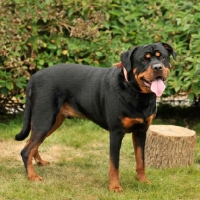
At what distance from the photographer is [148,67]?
4.77 meters

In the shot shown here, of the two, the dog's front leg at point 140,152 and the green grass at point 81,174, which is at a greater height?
the dog's front leg at point 140,152

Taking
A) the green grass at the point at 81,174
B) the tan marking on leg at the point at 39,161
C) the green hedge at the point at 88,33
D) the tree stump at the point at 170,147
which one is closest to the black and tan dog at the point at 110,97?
the green grass at the point at 81,174

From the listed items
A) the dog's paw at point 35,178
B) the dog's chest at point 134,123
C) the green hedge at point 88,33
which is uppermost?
the green hedge at point 88,33

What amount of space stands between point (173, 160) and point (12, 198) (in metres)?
2.06

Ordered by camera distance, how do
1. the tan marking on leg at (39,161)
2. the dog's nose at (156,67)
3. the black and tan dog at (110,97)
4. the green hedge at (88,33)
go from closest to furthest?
the dog's nose at (156,67) < the black and tan dog at (110,97) < the tan marking on leg at (39,161) < the green hedge at (88,33)

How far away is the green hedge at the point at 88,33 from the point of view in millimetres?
7594

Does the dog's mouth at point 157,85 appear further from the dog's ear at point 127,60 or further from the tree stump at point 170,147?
the tree stump at point 170,147

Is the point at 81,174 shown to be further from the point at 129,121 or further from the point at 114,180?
the point at 129,121

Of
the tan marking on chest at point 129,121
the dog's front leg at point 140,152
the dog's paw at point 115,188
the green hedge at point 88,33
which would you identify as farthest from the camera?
the green hedge at point 88,33

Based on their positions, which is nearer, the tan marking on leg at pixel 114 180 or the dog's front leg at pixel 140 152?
the tan marking on leg at pixel 114 180

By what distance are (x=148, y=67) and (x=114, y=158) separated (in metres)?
1.03

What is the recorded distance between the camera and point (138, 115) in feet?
16.5

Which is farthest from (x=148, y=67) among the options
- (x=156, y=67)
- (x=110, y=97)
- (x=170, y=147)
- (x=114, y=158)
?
(x=170, y=147)

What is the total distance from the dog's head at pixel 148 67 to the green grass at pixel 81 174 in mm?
1100
